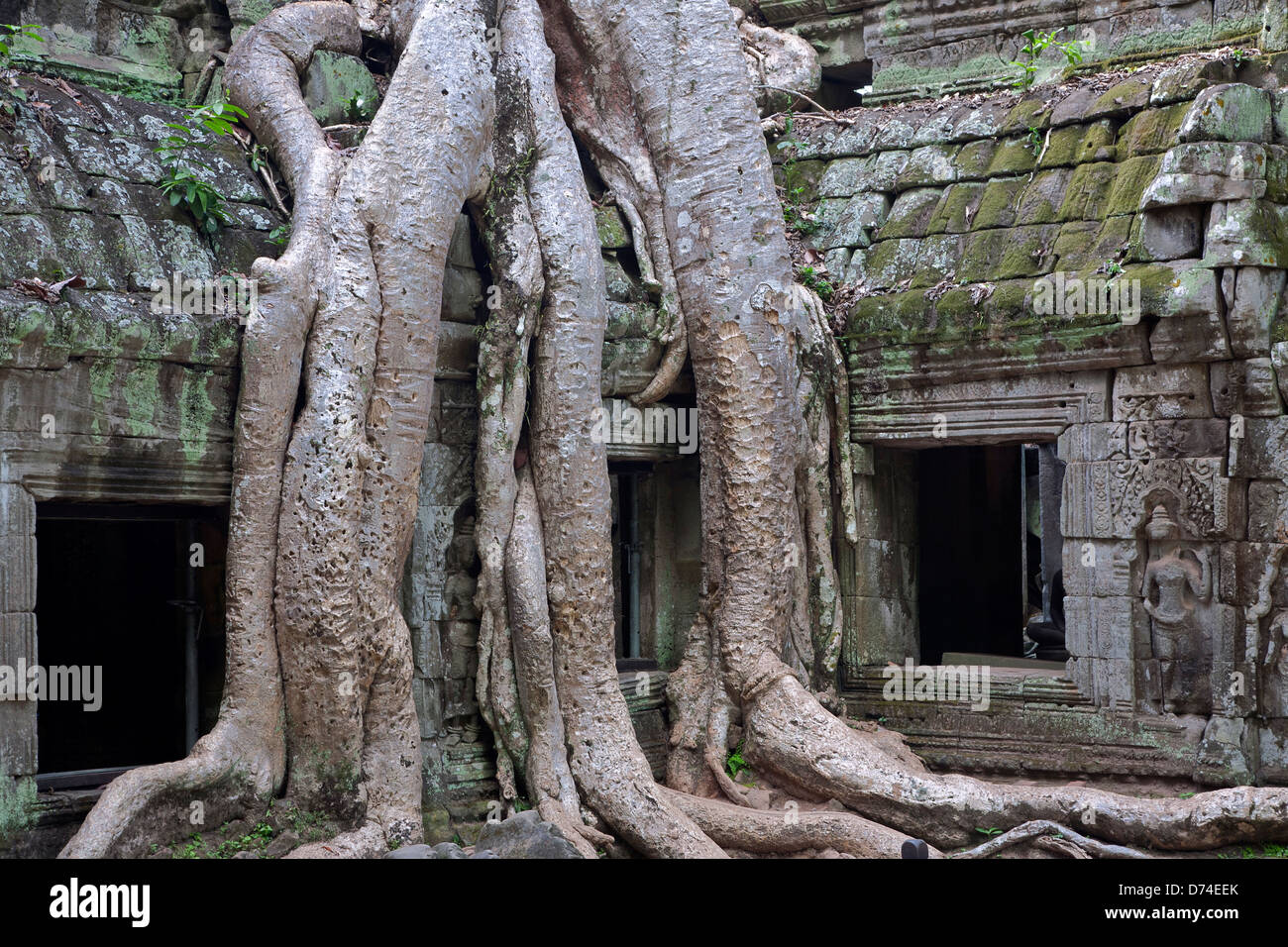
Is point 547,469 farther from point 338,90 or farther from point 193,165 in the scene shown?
point 338,90

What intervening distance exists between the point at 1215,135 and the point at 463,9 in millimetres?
3366

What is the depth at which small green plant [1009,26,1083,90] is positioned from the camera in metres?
7.81

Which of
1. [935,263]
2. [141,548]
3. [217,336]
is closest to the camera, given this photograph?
[217,336]

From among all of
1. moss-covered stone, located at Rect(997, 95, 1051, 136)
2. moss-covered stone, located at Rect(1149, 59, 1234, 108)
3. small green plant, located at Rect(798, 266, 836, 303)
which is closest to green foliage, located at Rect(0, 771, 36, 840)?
small green plant, located at Rect(798, 266, 836, 303)

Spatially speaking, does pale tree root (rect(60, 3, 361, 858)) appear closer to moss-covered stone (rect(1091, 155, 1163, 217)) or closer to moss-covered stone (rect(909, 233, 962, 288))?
moss-covered stone (rect(909, 233, 962, 288))

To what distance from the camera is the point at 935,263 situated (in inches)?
276

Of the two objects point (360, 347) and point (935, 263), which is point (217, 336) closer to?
point (360, 347)

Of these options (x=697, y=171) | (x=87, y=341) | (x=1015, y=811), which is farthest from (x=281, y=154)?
(x=1015, y=811)

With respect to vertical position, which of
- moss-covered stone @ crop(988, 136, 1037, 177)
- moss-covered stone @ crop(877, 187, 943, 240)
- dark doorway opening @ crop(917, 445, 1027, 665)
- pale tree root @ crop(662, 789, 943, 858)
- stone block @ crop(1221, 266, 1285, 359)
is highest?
moss-covered stone @ crop(988, 136, 1037, 177)

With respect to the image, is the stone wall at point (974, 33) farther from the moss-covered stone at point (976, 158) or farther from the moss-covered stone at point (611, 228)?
the moss-covered stone at point (611, 228)

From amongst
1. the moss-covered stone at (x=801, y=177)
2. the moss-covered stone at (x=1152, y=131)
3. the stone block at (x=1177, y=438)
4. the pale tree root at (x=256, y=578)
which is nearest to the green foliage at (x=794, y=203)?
the moss-covered stone at (x=801, y=177)

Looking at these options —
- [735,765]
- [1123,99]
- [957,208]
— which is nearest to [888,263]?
[957,208]

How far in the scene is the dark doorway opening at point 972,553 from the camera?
9641mm

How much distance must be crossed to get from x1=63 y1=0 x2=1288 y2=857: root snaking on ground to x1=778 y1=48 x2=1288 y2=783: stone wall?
43cm
